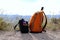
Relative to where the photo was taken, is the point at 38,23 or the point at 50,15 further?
the point at 50,15

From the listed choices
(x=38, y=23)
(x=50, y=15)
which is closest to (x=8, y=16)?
(x=50, y=15)

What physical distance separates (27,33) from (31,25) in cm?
50

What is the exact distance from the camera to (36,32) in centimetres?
1037

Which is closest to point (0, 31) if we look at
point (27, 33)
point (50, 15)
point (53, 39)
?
point (27, 33)

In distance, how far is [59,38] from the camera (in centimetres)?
898

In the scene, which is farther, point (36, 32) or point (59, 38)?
point (36, 32)

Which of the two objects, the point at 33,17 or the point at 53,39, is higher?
the point at 33,17

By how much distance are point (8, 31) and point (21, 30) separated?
63 centimetres

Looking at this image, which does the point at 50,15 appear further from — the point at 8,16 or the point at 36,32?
the point at 36,32

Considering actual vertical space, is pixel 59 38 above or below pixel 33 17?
below

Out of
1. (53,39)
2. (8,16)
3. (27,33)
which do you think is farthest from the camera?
(8,16)

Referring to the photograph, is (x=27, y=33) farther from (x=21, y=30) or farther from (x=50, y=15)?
(x=50, y=15)

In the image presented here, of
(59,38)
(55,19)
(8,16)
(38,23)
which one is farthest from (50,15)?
(59,38)

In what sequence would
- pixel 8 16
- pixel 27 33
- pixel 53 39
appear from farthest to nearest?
pixel 8 16, pixel 27 33, pixel 53 39
